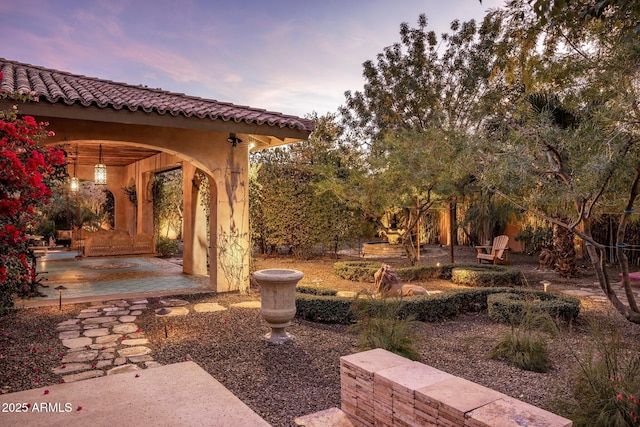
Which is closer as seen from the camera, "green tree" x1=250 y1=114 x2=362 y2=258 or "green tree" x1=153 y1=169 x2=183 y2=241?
"green tree" x1=153 y1=169 x2=183 y2=241

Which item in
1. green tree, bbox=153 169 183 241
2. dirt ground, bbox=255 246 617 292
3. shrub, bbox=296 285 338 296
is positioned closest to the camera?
shrub, bbox=296 285 338 296

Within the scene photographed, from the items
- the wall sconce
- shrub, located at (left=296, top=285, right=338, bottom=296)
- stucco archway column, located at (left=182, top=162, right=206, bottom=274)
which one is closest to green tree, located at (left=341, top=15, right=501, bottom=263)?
stucco archway column, located at (left=182, top=162, right=206, bottom=274)

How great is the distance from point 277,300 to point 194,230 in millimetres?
5684

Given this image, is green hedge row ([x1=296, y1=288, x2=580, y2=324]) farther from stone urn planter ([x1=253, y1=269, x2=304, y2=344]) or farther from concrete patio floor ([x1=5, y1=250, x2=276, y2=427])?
concrete patio floor ([x1=5, y1=250, x2=276, y2=427])

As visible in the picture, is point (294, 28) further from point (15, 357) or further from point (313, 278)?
point (15, 357)

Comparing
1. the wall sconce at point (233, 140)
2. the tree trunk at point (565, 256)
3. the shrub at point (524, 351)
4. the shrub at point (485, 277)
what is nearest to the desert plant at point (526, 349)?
the shrub at point (524, 351)

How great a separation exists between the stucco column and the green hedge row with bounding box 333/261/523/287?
3.41 meters

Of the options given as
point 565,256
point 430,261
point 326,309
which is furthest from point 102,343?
point 430,261

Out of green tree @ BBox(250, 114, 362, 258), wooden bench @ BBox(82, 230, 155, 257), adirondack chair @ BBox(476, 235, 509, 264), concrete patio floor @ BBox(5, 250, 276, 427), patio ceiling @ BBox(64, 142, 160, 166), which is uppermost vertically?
patio ceiling @ BBox(64, 142, 160, 166)

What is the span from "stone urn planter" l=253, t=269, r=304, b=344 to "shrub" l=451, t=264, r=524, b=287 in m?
5.80

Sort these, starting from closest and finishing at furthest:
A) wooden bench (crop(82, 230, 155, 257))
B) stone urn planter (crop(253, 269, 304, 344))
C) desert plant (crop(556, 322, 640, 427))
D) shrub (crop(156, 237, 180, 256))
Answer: desert plant (crop(556, 322, 640, 427)) < stone urn planter (crop(253, 269, 304, 344)) < wooden bench (crop(82, 230, 155, 257)) < shrub (crop(156, 237, 180, 256))

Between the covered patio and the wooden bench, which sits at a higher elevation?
the covered patio

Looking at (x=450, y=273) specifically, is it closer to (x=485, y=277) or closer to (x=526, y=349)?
(x=485, y=277)

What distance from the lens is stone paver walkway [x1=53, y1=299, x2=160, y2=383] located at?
4152 millimetres
